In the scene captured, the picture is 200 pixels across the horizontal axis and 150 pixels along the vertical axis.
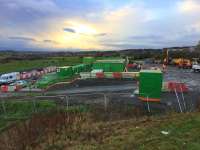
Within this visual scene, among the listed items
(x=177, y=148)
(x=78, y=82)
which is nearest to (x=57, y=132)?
(x=177, y=148)

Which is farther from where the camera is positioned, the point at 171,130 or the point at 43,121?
the point at 43,121

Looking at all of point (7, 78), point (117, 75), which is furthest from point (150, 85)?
point (7, 78)

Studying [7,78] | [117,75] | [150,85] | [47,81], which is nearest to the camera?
[150,85]

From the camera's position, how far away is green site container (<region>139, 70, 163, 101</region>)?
84.9ft

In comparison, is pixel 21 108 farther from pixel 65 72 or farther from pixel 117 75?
pixel 65 72

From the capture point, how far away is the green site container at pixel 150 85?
2588 cm

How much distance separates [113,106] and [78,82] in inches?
853

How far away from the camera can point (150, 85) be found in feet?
86.1

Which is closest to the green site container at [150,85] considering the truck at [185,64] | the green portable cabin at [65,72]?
the green portable cabin at [65,72]

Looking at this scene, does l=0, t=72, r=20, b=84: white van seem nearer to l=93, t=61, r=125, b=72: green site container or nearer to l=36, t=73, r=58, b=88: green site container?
l=36, t=73, r=58, b=88: green site container

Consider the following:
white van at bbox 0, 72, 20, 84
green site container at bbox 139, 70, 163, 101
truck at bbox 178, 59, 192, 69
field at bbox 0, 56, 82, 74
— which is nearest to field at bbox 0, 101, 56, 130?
green site container at bbox 139, 70, 163, 101

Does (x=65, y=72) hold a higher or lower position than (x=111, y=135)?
lower

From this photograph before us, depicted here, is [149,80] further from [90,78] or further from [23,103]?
[90,78]

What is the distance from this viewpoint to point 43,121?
1365cm
